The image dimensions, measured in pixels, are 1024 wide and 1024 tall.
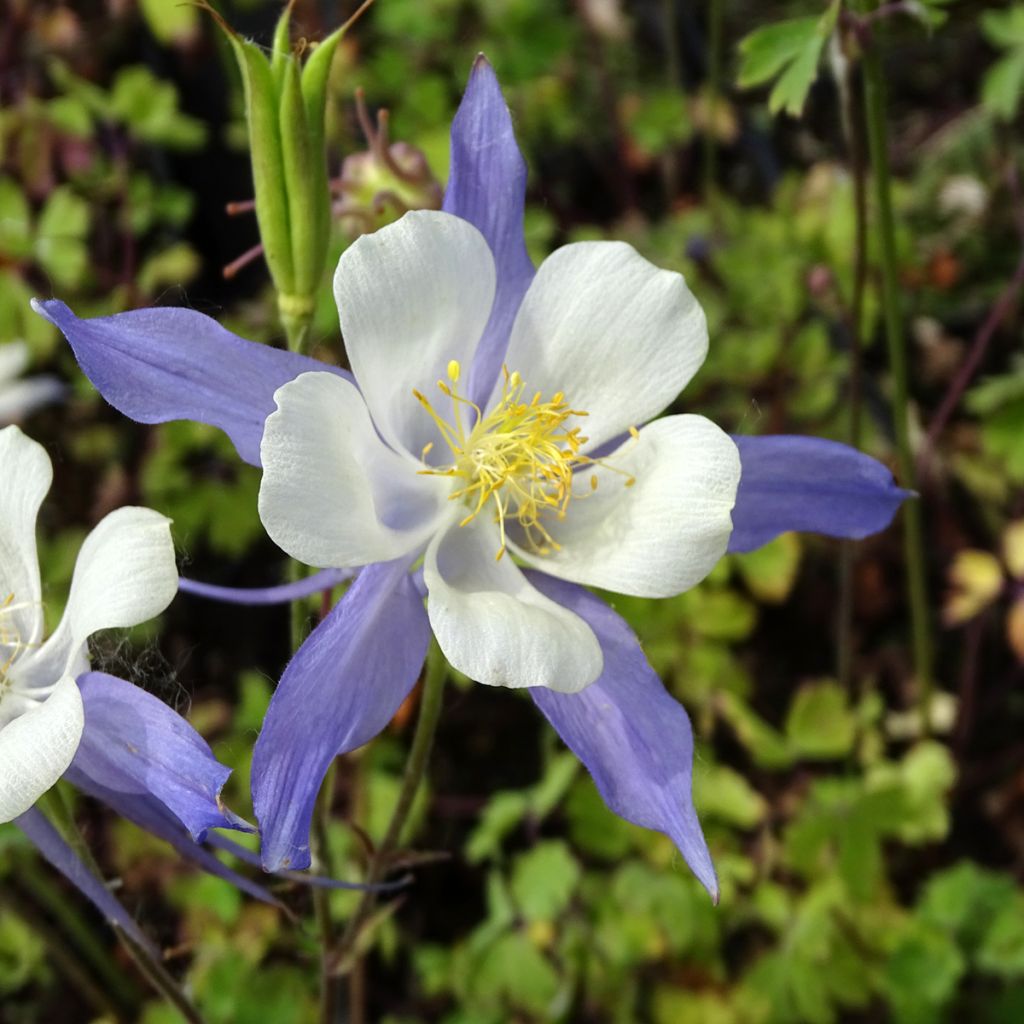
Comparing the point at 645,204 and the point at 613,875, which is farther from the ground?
the point at 645,204

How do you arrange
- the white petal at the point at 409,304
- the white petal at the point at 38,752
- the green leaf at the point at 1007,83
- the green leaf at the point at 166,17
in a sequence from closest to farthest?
the white petal at the point at 38,752, the white petal at the point at 409,304, the green leaf at the point at 1007,83, the green leaf at the point at 166,17

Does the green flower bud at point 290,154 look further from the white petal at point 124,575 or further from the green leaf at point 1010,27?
the green leaf at point 1010,27

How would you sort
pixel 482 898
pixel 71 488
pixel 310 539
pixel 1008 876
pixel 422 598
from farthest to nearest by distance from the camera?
1. pixel 71 488
2. pixel 482 898
3. pixel 1008 876
4. pixel 422 598
5. pixel 310 539

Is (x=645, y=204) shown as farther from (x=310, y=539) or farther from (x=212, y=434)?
(x=310, y=539)

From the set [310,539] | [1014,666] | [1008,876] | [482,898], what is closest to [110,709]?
[310,539]

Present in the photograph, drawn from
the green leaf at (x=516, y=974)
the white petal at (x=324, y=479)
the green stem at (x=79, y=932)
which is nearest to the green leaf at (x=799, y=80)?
the white petal at (x=324, y=479)

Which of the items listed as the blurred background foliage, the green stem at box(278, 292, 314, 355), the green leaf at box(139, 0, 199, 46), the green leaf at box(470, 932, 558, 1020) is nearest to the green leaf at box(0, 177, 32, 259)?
the blurred background foliage
